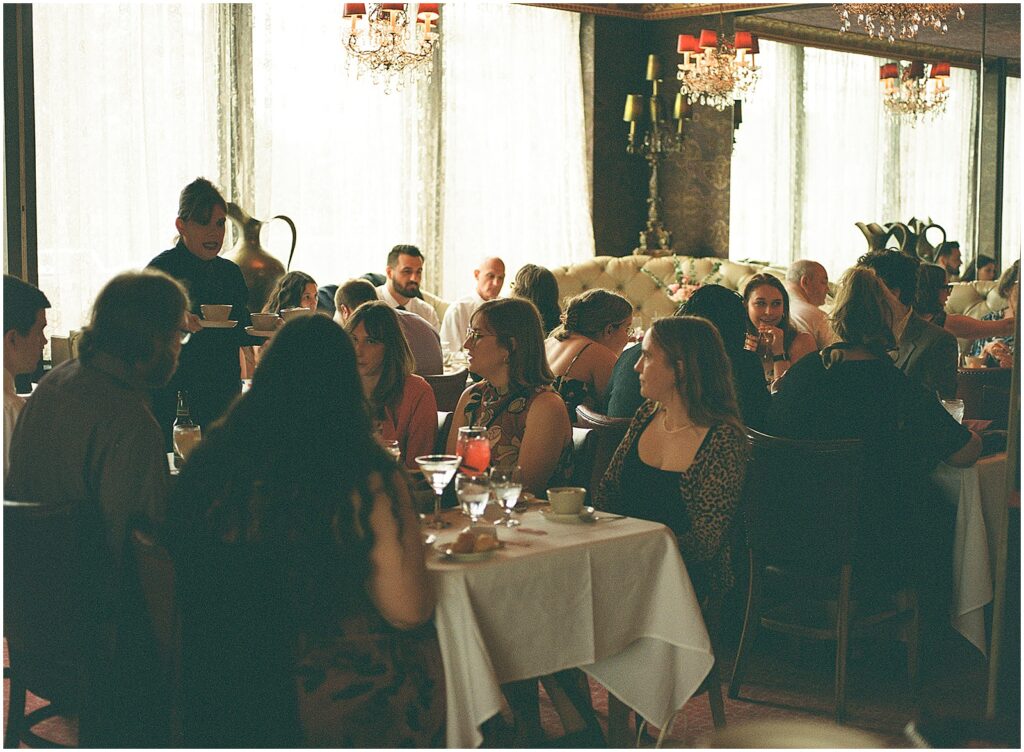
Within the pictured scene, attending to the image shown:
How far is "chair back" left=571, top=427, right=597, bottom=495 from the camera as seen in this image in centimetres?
339

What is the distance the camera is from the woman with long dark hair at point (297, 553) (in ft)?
7.43

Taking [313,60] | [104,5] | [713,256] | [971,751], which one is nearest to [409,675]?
[971,751]

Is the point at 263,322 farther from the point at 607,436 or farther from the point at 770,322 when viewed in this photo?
the point at 770,322

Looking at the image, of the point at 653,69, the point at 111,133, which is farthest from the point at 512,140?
the point at 111,133

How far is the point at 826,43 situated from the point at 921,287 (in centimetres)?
403

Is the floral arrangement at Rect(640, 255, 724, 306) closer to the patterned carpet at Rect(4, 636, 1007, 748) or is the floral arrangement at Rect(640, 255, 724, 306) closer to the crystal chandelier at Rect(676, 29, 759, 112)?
the crystal chandelier at Rect(676, 29, 759, 112)

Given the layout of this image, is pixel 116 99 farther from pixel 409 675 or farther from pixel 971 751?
pixel 971 751

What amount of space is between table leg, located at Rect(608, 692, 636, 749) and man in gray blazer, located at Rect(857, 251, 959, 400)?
2288mm

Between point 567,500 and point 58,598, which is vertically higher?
point 567,500

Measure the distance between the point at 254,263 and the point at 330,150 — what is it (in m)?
2.11

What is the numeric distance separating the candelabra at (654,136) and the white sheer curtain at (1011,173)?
2.34 metres

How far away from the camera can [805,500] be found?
3529 mm

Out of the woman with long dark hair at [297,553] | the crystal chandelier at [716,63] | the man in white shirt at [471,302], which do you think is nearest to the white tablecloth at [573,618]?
the woman with long dark hair at [297,553]

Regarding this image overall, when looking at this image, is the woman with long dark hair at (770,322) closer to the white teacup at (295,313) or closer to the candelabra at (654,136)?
the white teacup at (295,313)
